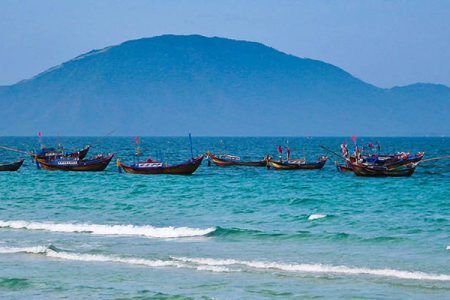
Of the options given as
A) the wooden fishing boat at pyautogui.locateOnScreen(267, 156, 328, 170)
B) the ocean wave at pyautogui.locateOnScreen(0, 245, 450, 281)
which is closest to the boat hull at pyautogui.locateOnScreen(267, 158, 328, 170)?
the wooden fishing boat at pyautogui.locateOnScreen(267, 156, 328, 170)

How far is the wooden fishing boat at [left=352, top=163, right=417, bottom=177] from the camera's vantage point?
6125cm

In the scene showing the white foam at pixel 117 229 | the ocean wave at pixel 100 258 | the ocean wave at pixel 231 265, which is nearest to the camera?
the ocean wave at pixel 231 265

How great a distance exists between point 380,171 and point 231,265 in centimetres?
3982

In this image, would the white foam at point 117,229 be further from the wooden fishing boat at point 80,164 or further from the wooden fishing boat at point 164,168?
the wooden fishing boat at point 80,164

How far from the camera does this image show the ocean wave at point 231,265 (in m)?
21.5

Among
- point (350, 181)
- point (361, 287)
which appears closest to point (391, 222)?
point (361, 287)

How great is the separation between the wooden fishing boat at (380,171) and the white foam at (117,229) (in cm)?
3302

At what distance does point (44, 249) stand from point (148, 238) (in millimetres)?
4217

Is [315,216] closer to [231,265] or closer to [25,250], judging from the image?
[231,265]

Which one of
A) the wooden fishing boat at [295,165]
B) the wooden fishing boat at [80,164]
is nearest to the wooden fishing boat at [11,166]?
the wooden fishing boat at [80,164]

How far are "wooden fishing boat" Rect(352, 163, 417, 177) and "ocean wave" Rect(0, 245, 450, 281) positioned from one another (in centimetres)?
3904

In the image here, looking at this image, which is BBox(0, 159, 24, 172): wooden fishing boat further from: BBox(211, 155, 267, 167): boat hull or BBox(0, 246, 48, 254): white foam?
BBox(0, 246, 48, 254): white foam

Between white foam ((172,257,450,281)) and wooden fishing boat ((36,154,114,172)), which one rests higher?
wooden fishing boat ((36,154,114,172))

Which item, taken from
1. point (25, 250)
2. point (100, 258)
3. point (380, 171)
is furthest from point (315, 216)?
point (380, 171)
